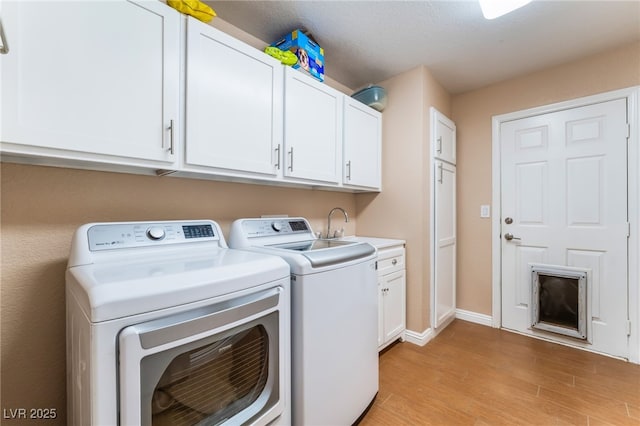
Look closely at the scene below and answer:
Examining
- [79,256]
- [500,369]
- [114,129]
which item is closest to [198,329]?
[79,256]

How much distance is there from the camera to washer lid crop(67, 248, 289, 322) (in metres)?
0.70

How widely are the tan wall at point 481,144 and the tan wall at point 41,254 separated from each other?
116 inches

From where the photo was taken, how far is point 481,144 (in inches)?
111

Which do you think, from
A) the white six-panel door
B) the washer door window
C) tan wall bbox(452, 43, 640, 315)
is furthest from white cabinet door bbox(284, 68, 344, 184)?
the white six-panel door

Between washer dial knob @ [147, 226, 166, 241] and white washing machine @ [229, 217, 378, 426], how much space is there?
0.41 metres

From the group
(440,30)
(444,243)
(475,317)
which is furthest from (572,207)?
(440,30)

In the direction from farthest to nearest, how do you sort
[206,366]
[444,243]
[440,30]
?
[444,243] → [440,30] → [206,366]

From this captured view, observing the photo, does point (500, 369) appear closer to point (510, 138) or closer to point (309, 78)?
point (510, 138)

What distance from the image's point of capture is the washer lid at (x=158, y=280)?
0.70 meters

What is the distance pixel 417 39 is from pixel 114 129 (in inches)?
81.0

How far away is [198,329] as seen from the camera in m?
0.82

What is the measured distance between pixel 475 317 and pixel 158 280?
10.0 ft

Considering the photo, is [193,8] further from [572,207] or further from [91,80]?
[572,207]

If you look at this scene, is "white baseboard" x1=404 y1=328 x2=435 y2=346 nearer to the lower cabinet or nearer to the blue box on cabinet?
the lower cabinet
